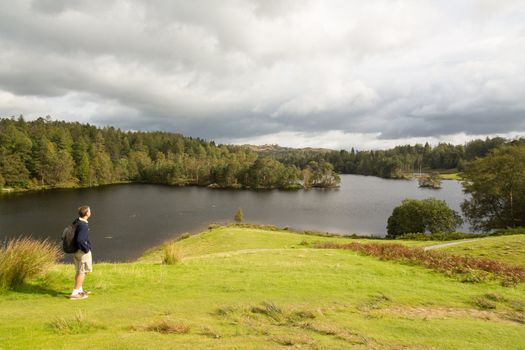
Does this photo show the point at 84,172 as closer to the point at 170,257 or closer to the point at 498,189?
the point at 498,189

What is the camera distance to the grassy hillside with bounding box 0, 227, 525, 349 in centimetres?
623

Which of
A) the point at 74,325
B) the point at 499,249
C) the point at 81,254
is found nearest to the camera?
the point at 74,325

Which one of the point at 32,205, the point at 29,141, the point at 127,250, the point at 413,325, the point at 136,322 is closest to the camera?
the point at 136,322

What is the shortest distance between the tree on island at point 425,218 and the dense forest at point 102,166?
87.6 metres

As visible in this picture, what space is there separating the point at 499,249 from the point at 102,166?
447 feet

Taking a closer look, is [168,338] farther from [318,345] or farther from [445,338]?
[445,338]

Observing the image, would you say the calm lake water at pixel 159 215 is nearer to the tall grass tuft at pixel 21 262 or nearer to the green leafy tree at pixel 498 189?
the green leafy tree at pixel 498 189

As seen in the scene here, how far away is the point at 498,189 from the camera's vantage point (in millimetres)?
47000

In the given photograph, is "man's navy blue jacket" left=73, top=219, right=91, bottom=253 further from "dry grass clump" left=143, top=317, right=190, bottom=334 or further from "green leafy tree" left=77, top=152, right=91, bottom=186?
"green leafy tree" left=77, top=152, right=91, bottom=186

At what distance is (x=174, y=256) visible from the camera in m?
13.1

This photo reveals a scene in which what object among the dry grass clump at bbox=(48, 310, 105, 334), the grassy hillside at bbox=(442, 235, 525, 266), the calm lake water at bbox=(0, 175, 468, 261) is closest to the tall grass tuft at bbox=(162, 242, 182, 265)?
the dry grass clump at bbox=(48, 310, 105, 334)

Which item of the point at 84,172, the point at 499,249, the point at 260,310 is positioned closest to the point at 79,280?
the point at 260,310

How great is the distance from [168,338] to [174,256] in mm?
7265

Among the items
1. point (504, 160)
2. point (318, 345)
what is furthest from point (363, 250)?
point (504, 160)
